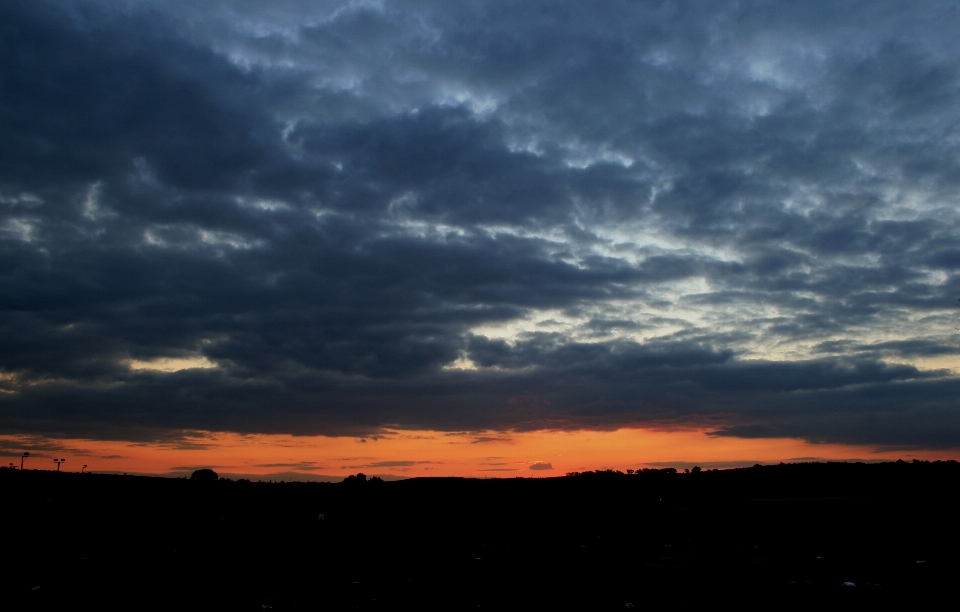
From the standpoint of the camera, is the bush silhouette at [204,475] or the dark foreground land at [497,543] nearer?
Answer: the dark foreground land at [497,543]

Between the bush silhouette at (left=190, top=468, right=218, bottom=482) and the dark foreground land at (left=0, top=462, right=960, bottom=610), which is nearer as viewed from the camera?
the dark foreground land at (left=0, top=462, right=960, bottom=610)

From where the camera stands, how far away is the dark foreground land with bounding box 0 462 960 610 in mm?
22703

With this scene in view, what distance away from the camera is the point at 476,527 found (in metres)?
59.4

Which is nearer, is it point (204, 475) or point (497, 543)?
point (497, 543)

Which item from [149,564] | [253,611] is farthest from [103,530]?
[253,611]

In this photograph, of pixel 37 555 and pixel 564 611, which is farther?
pixel 37 555

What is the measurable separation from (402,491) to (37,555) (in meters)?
56.1

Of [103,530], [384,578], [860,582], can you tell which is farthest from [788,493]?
[103,530]

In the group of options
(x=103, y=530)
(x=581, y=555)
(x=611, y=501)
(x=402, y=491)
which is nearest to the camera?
(x=581, y=555)

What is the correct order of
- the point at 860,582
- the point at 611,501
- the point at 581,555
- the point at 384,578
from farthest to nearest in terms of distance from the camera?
the point at 611,501
the point at 581,555
the point at 384,578
the point at 860,582

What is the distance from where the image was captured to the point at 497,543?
45625 mm

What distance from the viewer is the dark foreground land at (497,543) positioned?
22.7 m

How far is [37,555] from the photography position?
3678 centimetres

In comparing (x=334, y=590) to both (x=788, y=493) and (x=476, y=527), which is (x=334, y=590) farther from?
(x=788, y=493)
